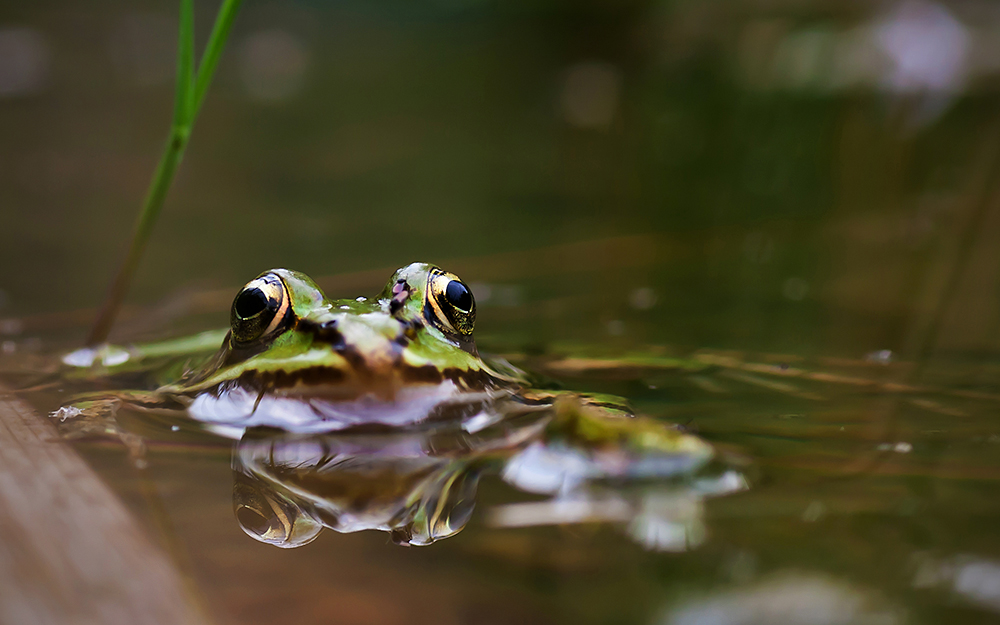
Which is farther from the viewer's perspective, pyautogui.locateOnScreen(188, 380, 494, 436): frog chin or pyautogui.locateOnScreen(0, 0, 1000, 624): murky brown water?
pyautogui.locateOnScreen(188, 380, 494, 436): frog chin

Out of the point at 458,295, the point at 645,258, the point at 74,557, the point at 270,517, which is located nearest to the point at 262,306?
→ the point at 458,295

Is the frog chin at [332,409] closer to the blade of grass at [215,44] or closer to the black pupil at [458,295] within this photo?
the black pupil at [458,295]

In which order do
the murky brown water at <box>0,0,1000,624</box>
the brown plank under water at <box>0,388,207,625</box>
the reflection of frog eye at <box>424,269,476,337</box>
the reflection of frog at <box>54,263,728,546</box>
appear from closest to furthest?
the brown plank under water at <box>0,388,207,625</box>
the murky brown water at <box>0,0,1000,624</box>
the reflection of frog at <box>54,263,728,546</box>
the reflection of frog eye at <box>424,269,476,337</box>

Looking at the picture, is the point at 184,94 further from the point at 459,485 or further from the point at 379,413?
the point at 459,485

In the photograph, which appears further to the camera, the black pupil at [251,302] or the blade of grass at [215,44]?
the blade of grass at [215,44]


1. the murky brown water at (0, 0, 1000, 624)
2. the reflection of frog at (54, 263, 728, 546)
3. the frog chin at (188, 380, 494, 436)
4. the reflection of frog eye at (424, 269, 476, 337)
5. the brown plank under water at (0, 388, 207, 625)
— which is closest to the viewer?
the brown plank under water at (0, 388, 207, 625)

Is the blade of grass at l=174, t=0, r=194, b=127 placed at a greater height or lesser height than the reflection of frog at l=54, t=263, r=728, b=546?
greater

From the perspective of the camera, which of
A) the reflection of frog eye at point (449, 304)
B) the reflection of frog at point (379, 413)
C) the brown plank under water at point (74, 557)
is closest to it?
the brown plank under water at point (74, 557)

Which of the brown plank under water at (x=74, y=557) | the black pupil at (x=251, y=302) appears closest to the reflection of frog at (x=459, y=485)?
the brown plank under water at (x=74, y=557)

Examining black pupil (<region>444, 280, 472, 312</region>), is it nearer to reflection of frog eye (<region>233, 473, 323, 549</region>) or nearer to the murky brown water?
the murky brown water

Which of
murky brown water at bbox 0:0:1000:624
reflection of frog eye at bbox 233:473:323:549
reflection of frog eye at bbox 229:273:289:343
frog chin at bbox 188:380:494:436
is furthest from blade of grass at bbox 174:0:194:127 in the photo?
reflection of frog eye at bbox 233:473:323:549
